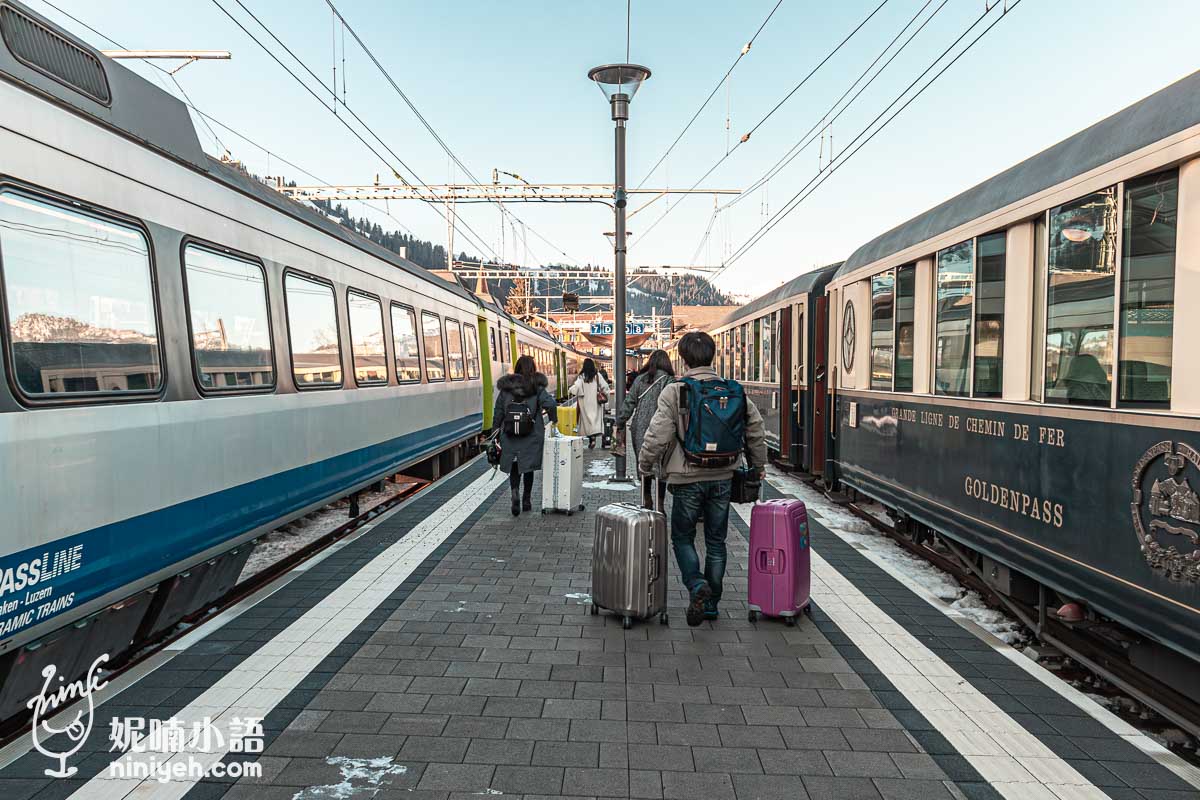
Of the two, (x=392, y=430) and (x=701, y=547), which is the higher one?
(x=392, y=430)

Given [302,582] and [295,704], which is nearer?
[295,704]

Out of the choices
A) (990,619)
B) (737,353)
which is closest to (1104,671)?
(990,619)

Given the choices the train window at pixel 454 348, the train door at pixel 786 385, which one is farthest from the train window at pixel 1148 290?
the train window at pixel 454 348

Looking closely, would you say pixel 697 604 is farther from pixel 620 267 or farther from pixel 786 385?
pixel 620 267

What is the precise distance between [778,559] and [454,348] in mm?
10164

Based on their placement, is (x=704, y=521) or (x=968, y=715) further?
(x=704, y=521)

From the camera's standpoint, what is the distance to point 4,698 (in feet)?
11.9

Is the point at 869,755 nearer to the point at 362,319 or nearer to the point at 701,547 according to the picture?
the point at 701,547

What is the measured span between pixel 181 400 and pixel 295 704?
2.07 meters

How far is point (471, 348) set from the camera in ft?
52.9

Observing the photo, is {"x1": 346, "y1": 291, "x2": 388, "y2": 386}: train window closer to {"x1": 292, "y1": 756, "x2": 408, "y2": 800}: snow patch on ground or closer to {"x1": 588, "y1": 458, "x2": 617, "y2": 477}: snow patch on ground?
{"x1": 588, "y1": 458, "x2": 617, "y2": 477}: snow patch on ground

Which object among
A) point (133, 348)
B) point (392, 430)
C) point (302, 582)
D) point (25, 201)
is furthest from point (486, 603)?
point (392, 430)

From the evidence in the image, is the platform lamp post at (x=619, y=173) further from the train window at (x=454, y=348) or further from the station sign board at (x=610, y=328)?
the station sign board at (x=610, y=328)

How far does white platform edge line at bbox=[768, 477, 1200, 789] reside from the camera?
3443 mm
